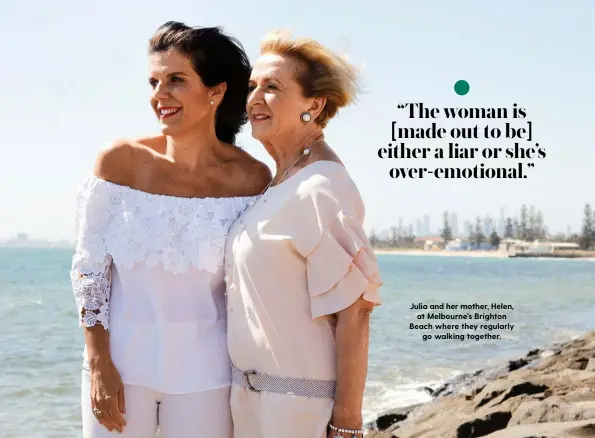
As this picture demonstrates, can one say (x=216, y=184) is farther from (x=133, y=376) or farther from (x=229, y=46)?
(x=133, y=376)

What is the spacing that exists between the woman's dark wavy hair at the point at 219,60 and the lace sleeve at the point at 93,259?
2.09 feet

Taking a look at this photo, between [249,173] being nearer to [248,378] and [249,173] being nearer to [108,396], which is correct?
[248,378]

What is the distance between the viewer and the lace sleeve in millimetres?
2936

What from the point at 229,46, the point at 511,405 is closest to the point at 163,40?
the point at 229,46

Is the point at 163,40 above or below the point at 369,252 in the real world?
above

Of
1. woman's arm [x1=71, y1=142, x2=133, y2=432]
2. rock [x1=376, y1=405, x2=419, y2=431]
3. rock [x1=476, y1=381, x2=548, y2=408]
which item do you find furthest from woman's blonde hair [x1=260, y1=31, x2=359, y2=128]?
rock [x1=376, y1=405, x2=419, y2=431]

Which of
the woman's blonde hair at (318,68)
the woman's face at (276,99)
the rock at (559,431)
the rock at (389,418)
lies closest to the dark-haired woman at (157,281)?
the woman's face at (276,99)

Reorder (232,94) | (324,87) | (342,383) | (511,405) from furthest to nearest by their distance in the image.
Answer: (511,405) → (232,94) → (324,87) → (342,383)

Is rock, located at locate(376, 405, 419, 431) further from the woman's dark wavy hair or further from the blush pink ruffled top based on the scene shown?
the blush pink ruffled top

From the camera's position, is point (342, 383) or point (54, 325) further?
point (54, 325)

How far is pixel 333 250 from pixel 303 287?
0.62 feet

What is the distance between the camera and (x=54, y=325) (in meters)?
20.6

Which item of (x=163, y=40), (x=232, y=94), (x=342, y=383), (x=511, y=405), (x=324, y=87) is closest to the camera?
(x=342, y=383)

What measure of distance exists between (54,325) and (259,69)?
19.1 m
